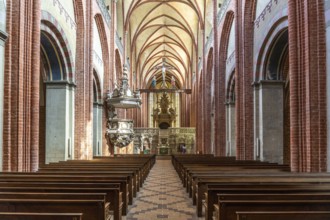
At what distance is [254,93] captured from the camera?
15070mm

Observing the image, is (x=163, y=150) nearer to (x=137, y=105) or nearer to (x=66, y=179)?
(x=137, y=105)

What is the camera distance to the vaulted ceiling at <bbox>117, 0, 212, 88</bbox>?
1153 inches

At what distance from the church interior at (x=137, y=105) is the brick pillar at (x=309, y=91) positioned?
0.03 m

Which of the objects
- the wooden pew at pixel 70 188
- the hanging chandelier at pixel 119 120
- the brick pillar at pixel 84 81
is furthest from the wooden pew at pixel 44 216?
the hanging chandelier at pixel 119 120

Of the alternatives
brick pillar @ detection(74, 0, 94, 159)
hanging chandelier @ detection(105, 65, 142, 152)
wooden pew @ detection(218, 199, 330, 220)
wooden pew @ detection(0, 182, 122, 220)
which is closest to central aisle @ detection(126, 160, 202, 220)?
wooden pew @ detection(0, 182, 122, 220)

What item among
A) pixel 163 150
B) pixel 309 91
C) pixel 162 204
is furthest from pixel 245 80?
pixel 163 150

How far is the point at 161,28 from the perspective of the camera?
3934cm

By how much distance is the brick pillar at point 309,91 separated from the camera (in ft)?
29.6

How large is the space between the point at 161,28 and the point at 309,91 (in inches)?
1239

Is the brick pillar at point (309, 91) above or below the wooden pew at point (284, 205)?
above

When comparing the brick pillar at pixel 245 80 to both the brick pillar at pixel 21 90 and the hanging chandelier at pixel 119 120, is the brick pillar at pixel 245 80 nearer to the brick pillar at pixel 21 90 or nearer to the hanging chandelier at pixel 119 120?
the hanging chandelier at pixel 119 120

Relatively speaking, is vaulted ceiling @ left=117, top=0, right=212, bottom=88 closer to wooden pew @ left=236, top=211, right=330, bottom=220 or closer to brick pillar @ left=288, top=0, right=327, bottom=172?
brick pillar @ left=288, top=0, right=327, bottom=172

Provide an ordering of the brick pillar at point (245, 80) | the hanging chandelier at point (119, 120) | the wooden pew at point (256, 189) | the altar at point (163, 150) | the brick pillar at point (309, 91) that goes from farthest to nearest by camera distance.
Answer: the altar at point (163, 150) < the hanging chandelier at point (119, 120) < the brick pillar at point (245, 80) < the brick pillar at point (309, 91) < the wooden pew at point (256, 189)

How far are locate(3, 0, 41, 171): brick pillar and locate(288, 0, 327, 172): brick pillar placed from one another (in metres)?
6.63
